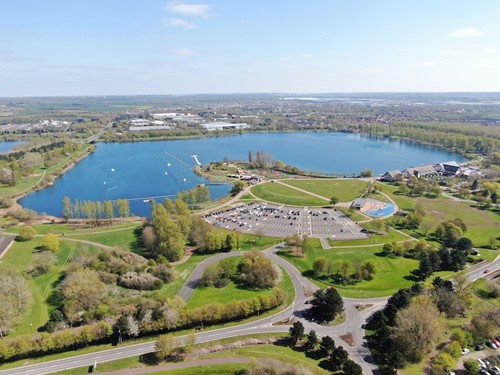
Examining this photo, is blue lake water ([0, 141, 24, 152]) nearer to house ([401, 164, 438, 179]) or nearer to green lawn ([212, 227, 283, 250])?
green lawn ([212, 227, 283, 250])

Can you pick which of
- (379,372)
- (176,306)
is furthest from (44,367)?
(379,372)

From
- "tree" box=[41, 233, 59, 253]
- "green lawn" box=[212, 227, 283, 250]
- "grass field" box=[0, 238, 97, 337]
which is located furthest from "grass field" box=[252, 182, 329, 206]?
"tree" box=[41, 233, 59, 253]

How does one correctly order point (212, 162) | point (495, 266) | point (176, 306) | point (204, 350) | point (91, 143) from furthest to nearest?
point (91, 143) → point (212, 162) → point (495, 266) → point (176, 306) → point (204, 350)

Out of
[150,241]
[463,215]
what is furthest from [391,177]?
[150,241]

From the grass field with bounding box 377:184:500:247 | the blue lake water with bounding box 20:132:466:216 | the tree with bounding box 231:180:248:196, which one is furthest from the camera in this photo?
the blue lake water with bounding box 20:132:466:216

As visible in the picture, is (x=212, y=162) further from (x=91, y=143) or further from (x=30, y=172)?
(x=91, y=143)
